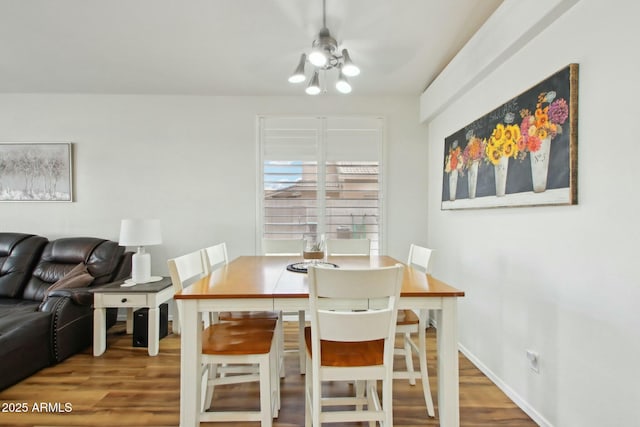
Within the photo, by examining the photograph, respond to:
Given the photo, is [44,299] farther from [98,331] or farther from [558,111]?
[558,111]

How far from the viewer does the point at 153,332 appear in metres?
2.51

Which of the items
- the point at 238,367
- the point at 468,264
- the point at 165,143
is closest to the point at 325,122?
the point at 165,143

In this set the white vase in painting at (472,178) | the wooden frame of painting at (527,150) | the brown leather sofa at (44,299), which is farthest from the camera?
the white vase in painting at (472,178)

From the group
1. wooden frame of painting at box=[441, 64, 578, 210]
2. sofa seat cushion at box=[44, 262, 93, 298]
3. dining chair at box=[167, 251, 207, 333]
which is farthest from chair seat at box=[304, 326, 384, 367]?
sofa seat cushion at box=[44, 262, 93, 298]

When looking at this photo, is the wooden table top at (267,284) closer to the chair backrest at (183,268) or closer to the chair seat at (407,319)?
the chair backrest at (183,268)

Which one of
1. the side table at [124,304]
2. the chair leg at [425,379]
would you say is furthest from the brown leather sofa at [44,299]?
the chair leg at [425,379]

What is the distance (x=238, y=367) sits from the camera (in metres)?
2.00

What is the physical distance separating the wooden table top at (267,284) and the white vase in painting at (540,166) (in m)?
0.72

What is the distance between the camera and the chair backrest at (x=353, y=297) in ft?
4.02

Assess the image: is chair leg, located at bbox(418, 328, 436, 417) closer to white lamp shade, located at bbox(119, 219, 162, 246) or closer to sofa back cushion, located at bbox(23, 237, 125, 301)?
white lamp shade, located at bbox(119, 219, 162, 246)

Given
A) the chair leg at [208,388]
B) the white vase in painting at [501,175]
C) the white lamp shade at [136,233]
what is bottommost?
the chair leg at [208,388]

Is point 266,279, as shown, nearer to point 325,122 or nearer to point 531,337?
point 531,337

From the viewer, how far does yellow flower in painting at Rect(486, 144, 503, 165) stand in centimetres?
199

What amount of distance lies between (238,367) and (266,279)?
2.44 feet
